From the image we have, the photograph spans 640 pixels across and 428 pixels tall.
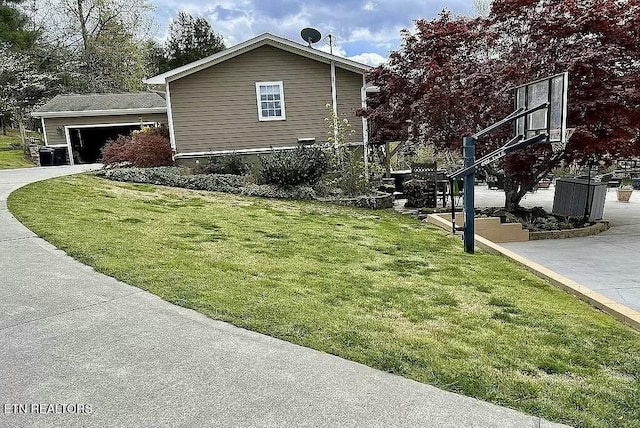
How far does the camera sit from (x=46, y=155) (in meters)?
19.5

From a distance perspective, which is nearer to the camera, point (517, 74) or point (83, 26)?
point (517, 74)

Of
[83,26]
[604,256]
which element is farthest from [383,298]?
[83,26]

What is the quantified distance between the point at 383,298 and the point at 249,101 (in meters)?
11.0

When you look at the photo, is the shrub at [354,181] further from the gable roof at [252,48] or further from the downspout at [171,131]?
the downspout at [171,131]

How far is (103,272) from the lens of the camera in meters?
4.22

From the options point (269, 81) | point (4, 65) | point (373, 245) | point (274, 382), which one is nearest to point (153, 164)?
point (269, 81)

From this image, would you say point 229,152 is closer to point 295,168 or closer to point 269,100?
point 269,100

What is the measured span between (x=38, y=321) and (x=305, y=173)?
8477 millimetres

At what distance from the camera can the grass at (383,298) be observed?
2.68 metres

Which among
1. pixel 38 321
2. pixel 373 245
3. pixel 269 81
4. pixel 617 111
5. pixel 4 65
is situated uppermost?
pixel 4 65

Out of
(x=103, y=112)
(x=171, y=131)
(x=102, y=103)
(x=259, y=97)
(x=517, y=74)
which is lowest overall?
(x=171, y=131)

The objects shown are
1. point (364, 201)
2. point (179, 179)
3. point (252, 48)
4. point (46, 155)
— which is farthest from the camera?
point (46, 155)

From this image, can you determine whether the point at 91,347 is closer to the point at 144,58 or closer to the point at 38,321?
the point at 38,321

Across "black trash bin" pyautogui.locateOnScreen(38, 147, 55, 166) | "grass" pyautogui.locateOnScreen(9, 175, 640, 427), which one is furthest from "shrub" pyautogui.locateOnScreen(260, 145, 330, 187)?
"black trash bin" pyautogui.locateOnScreen(38, 147, 55, 166)
